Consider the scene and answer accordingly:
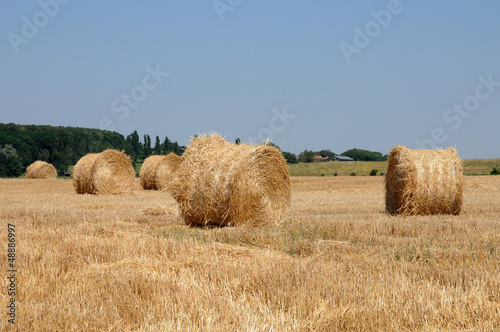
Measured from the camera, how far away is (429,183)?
40.7 feet

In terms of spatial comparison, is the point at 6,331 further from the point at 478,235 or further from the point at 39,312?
the point at 478,235

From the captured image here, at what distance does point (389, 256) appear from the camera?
6051 millimetres

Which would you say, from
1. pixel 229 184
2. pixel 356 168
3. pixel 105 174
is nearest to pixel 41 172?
pixel 105 174

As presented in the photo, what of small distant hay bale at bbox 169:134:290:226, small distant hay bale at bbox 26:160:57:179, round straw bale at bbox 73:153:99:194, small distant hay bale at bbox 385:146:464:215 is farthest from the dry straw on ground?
small distant hay bale at bbox 26:160:57:179

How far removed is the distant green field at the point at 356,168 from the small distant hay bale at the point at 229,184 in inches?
1299

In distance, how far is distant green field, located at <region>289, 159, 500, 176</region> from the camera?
148 ft

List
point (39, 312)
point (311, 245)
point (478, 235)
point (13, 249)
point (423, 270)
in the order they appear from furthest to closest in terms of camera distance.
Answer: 1. point (478, 235)
2. point (311, 245)
3. point (13, 249)
4. point (423, 270)
5. point (39, 312)

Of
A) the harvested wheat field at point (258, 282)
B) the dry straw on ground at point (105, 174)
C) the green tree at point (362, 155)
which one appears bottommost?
the harvested wheat field at point (258, 282)

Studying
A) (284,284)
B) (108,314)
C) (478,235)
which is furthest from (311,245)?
(108,314)

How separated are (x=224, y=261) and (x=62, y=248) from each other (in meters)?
2.22

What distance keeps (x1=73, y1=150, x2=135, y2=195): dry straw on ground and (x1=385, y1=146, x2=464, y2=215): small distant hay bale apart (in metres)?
12.5

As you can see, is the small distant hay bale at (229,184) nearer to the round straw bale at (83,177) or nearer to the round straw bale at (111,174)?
the round straw bale at (111,174)

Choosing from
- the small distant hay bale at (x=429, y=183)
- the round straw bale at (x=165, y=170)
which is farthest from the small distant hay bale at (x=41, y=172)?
the small distant hay bale at (x=429, y=183)

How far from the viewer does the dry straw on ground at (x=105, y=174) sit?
2105cm
